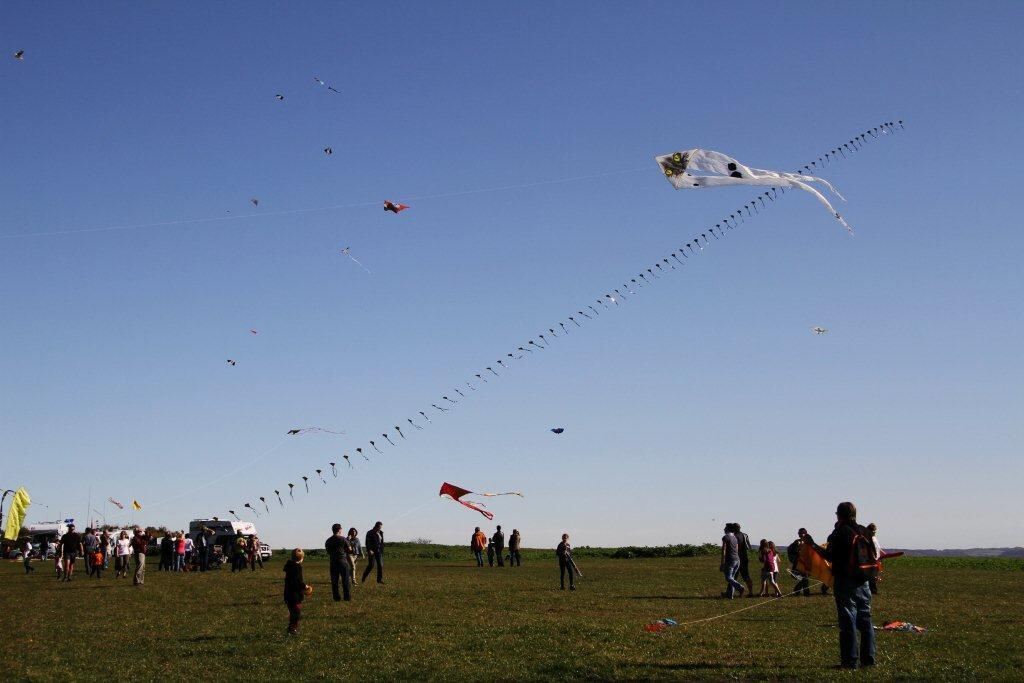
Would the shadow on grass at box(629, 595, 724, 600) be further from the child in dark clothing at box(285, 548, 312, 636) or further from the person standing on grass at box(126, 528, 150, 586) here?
the person standing on grass at box(126, 528, 150, 586)

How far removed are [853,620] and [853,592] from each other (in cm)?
39

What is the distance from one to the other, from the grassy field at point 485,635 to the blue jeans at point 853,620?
12.1 inches

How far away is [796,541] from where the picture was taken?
85.7 feet

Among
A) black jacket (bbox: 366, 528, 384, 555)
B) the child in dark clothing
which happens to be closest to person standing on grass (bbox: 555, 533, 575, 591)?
black jacket (bbox: 366, 528, 384, 555)

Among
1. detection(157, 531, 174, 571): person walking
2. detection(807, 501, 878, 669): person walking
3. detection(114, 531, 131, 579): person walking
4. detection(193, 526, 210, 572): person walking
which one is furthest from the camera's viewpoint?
detection(157, 531, 174, 571): person walking

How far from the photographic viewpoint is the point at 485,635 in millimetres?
16797

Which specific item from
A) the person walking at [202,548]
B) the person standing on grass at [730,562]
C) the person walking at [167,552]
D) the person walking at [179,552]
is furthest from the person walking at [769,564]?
the person walking at [167,552]

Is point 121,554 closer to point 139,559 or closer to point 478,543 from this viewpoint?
point 139,559

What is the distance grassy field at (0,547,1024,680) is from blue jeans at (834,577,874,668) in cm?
31

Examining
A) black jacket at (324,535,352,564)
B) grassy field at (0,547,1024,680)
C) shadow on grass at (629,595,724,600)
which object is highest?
black jacket at (324,535,352,564)

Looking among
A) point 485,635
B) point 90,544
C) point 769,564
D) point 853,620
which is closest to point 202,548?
point 90,544

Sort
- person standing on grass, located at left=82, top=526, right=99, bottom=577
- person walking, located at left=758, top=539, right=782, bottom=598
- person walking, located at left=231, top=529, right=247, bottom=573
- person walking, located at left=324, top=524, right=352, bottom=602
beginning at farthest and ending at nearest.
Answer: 1. person walking, located at left=231, top=529, right=247, bottom=573
2. person standing on grass, located at left=82, top=526, right=99, bottom=577
3. person walking, located at left=758, top=539, right=782, bottom=598
4. person walking, located at left=324, top=524, right=352, bottom=602

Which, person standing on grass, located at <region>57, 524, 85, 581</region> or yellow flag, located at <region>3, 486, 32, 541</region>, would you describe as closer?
person standing on grass, located at <region>57, 524, 85, 581</region>

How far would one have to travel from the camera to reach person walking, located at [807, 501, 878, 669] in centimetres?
1284
